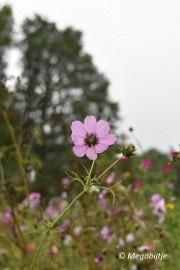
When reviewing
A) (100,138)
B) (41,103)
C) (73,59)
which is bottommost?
(100,138)

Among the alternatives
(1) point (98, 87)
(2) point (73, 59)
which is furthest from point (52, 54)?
(1) point (98, 87)

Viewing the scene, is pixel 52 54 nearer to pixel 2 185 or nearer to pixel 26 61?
pixel 26 61

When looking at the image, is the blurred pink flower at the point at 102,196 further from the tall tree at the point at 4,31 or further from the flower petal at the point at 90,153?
the tall tree at the point at 4,31

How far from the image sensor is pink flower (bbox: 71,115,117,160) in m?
1.42

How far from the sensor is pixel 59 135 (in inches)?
650

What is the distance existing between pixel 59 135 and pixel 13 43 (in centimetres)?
452

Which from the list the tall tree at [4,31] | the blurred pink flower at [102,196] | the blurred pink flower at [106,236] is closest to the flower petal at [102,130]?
the blurred pink flower at [102,196]

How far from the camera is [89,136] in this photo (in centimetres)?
144

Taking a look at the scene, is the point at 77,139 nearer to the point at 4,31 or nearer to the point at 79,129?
the point at 79,129

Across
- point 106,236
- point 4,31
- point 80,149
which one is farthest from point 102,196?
point 4,31

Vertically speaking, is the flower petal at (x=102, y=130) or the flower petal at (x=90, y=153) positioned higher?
the flower petal at (x=102, y=130)

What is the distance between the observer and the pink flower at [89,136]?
142 cm

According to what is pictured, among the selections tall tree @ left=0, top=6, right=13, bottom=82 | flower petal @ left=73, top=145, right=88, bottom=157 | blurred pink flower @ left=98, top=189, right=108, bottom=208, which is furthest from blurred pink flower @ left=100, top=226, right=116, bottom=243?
tall tree @ left=0, top=6, right=13, bottom=82

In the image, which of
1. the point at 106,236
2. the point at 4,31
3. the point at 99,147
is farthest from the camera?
the point at 4,31
